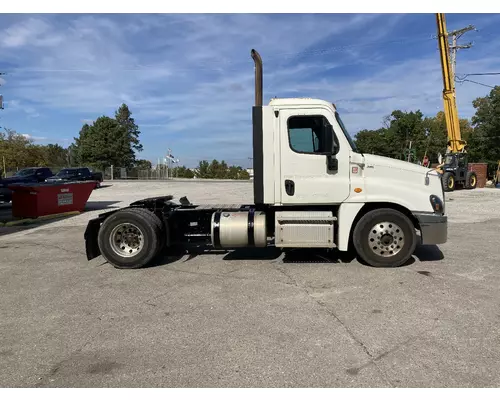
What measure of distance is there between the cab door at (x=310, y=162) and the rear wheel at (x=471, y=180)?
21.7 metres

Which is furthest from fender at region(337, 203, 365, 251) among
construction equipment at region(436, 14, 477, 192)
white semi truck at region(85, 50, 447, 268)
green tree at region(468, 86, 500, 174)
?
green tree at region(468, 86, 500, 174)

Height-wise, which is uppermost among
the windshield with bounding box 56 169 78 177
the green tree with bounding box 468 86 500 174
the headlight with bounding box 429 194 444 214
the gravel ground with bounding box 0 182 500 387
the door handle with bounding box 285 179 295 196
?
the green tree with bounding box 468 86 500 174

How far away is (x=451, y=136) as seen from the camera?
78.0 ft

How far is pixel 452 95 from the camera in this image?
22.9 meters

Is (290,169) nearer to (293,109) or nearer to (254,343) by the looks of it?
(293,109)

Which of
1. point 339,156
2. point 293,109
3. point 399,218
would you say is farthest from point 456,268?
point 293,109

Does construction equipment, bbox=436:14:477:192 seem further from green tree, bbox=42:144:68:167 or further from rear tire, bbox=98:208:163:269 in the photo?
green tree, bbox=42:144:68:167

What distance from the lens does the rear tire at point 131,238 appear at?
647cm

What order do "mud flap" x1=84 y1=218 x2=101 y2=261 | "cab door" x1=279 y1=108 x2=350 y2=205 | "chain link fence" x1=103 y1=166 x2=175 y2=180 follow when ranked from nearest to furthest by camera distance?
"cab door" x1=279 y1=108 x2=350 y2=205
"mud flap" x1=84 y1=218 x2=101 y2=261
"chain link fence" x1=103 y1=166 x2=175 y2=180

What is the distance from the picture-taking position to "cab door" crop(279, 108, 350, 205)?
6289 millimetres

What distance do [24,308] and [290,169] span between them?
14.0ft

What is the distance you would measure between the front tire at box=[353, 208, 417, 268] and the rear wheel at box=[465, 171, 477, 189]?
21.3 metres

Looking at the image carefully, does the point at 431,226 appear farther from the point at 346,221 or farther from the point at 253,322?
the point at 253,322

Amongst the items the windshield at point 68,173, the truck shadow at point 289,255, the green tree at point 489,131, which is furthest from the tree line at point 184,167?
the truck shadow at point 289,255
